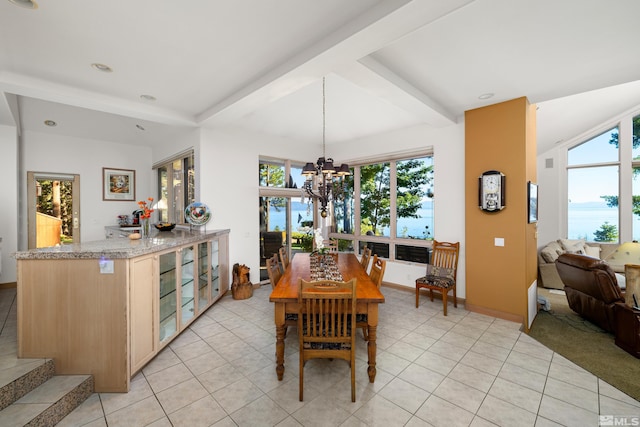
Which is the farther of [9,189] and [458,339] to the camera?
[9,189]

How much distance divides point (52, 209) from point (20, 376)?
16.2ft

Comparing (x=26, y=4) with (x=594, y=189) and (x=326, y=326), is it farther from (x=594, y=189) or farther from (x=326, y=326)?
(x=594, y=189)

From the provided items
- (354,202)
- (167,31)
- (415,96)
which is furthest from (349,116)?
(167,31)

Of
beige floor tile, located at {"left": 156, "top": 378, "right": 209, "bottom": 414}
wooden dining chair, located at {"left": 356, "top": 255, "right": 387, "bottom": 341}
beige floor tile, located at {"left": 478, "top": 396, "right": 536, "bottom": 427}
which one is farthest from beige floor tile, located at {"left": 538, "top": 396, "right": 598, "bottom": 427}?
beige floor tile, located at {"left": 156, "top": 378, "right": 209, "bottom": 414}

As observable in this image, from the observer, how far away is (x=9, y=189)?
4078 millimetres

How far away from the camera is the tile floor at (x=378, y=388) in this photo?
1873 millimetres

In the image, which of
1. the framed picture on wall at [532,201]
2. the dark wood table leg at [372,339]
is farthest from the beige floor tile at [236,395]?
the framed picture on wall at [532,201]

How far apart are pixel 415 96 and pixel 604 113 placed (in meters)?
5.10

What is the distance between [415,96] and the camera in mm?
3057

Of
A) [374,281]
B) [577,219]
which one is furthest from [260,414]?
[577,219]

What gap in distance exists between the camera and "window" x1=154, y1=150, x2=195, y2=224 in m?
4.76

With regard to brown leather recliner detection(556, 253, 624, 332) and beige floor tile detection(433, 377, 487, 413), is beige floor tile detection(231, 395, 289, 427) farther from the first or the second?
brown leather recliner detection(556, 253, 624, 332)

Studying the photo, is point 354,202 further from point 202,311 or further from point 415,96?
point 202,311

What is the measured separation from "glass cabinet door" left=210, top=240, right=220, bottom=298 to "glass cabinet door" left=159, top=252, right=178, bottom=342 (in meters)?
1.00
